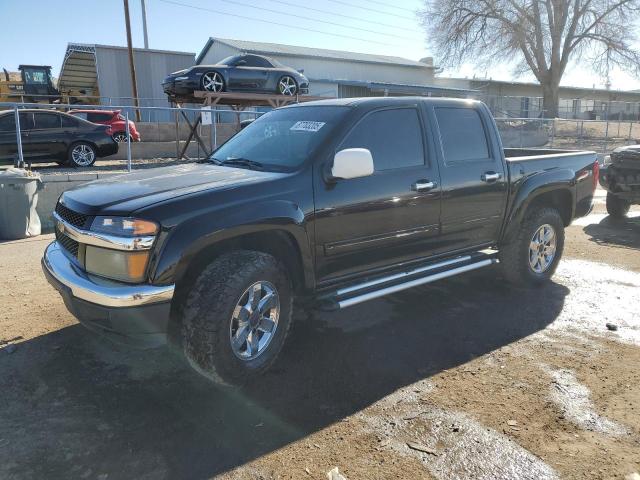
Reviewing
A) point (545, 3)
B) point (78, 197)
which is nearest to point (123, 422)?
point (78, 197)

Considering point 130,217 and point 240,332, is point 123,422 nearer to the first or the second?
point 240,332

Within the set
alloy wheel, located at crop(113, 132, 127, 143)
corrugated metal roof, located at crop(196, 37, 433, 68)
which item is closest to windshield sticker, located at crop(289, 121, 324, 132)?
alloy wheel, located at crop(113, 132, 127, 143)

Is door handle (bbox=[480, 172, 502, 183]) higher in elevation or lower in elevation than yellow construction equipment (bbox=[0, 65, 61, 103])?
lower

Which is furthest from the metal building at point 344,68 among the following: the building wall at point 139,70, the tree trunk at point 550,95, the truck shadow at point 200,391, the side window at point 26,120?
the truck shadow at point 200,391

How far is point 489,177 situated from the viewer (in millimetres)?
4707

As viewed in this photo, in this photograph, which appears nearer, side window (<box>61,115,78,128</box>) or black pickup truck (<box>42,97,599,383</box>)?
black pickup truck (<box>42,97,599,383</box>)

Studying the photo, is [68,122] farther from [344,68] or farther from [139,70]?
[344,68]

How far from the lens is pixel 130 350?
3.90m

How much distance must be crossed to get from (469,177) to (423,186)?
658 mm

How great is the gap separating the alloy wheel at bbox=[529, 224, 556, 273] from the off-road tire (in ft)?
0.25

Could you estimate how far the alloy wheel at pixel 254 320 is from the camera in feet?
10.8

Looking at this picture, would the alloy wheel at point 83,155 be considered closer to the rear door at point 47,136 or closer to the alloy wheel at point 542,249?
the rear door at point 47,136

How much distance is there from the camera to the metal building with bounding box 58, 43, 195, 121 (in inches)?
1071

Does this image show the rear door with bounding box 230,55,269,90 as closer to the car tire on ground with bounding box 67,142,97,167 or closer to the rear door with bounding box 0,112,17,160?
the car tire on ground with bounding box 67,142,97,167
